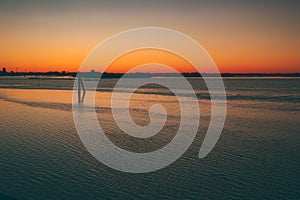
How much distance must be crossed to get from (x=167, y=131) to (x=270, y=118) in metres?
9.70

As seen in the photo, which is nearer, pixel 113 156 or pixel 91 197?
pixel 91 197

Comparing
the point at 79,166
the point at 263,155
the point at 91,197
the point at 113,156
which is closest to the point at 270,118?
the point at 263,155

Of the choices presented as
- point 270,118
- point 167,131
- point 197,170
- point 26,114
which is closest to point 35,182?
point 197,170

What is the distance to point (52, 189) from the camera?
28.3 feet

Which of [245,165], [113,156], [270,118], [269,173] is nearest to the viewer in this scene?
[269,173]

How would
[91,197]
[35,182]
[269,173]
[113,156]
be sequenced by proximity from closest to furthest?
[91,197] < [35,182] < [269,173] < [113,156]

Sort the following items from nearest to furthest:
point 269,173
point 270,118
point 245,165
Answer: point 269,173 < point 245,165 < point 270,118

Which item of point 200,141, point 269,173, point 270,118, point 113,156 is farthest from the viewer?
point 270,118

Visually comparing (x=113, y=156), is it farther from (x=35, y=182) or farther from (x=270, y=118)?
(x=270, y=118)

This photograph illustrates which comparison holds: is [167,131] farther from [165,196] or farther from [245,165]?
[165,196]

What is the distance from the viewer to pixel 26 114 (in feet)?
77.3

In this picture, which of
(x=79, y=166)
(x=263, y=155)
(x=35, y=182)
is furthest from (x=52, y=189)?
(x=263, y=155)

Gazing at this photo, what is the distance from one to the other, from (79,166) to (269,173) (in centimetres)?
648

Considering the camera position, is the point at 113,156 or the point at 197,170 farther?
the point at 113,156
